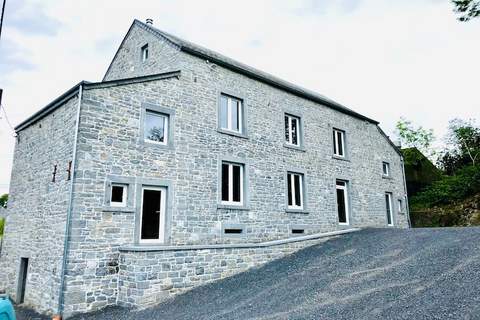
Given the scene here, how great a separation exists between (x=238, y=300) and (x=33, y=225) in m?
6.75

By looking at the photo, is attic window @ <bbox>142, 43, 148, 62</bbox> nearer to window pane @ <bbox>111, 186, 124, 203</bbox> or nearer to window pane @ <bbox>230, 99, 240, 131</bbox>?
window pane @ <bbox>230, 99, 240, 131</bbox>

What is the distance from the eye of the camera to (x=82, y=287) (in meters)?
7.59

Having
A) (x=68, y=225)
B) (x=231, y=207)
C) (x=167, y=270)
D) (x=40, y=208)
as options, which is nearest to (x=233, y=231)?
(x=231, y=207)

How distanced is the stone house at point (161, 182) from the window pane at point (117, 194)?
0.09ft

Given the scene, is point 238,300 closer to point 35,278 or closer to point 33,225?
point 35,278

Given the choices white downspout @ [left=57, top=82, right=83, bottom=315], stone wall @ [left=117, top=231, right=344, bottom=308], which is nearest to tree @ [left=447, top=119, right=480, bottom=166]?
stone wall @ [left=117, top=231, right=344, bottom=308]

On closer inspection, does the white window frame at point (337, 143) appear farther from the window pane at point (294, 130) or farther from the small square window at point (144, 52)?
the small square window at point (144, 52)

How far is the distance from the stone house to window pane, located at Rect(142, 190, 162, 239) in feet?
0.09

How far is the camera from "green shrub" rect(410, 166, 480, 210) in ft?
66.6

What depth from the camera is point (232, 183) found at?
1129 cm

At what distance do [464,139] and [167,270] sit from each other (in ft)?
93.5

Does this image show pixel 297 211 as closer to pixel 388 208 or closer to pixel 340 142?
pixel 340 142

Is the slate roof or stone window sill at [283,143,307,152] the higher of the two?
the slate roof

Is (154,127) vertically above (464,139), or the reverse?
(464,139)
